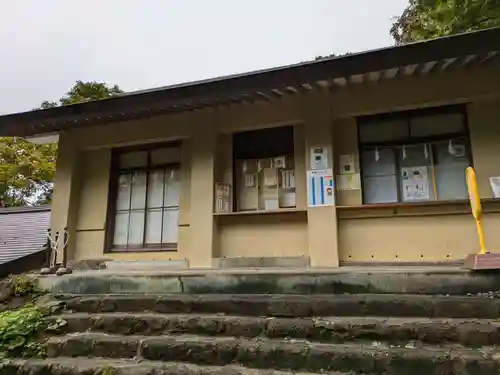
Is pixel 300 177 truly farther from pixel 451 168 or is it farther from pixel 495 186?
pixel 495 186

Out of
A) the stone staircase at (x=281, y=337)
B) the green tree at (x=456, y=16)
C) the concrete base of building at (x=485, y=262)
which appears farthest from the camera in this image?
the green tree at (x=456, y=16)

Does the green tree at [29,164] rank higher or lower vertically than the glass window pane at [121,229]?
higher

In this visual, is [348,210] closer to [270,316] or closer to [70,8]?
[270,316]

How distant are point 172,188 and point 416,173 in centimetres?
372

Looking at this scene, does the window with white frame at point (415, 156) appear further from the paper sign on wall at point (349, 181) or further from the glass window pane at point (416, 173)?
the paper sign on wall at point (349, 181)

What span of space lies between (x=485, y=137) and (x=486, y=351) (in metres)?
3.11

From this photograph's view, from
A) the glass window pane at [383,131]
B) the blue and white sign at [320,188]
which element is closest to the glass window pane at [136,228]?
the blue and white sign at [320,188]

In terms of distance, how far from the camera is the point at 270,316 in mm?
3965

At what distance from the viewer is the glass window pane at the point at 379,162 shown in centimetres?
577

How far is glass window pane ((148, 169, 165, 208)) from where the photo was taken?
6.87 meters

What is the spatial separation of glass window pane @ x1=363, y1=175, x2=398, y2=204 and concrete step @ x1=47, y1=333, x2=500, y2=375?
269 centimetres

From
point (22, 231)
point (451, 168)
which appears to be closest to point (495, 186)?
point (451, 168)

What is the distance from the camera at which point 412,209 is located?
534cm

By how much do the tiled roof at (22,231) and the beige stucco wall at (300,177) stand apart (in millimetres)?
994
